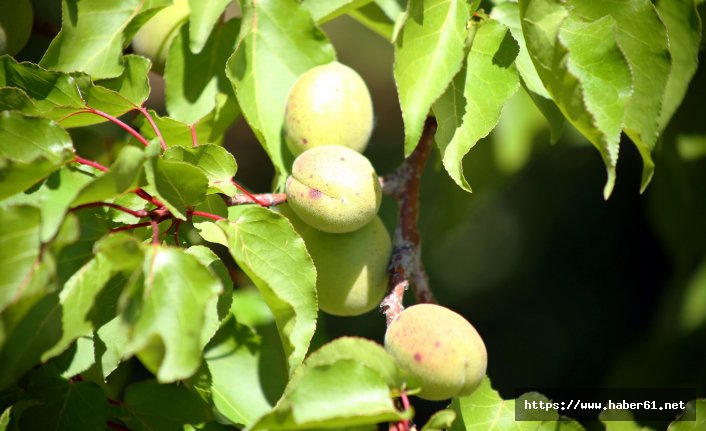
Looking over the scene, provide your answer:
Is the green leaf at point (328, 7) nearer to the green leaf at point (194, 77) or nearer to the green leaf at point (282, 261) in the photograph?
the green leaf at point (194, 77)

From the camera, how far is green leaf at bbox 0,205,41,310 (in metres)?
0.62

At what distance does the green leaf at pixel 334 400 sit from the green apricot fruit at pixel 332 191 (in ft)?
0.67

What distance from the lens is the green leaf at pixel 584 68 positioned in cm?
70

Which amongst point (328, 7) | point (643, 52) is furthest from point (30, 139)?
point (643, 52)

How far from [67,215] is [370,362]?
1.03 ft

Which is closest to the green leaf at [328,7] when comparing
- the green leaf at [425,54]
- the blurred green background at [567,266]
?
the green leaf at [425,54]

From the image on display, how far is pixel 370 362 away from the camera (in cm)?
71

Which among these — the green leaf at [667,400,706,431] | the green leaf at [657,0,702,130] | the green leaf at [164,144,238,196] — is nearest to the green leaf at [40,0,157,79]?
the green leaf at [164,144,238,196]

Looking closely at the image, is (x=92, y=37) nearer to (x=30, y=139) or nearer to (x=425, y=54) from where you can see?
(x=30, y=139)

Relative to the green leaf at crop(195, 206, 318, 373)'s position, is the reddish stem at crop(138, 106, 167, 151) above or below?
above

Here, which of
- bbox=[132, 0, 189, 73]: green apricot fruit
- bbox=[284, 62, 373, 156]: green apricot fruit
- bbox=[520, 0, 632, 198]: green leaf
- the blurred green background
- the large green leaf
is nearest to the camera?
bbox=[520, 0, 632, 198]: green leaf

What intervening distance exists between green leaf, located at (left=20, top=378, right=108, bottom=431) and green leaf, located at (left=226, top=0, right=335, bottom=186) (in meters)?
0.35

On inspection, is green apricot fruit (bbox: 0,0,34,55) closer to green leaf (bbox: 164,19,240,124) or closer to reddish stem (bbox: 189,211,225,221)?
green leaf (bbox: 164,19,240,124)

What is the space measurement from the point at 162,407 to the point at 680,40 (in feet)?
2.64
